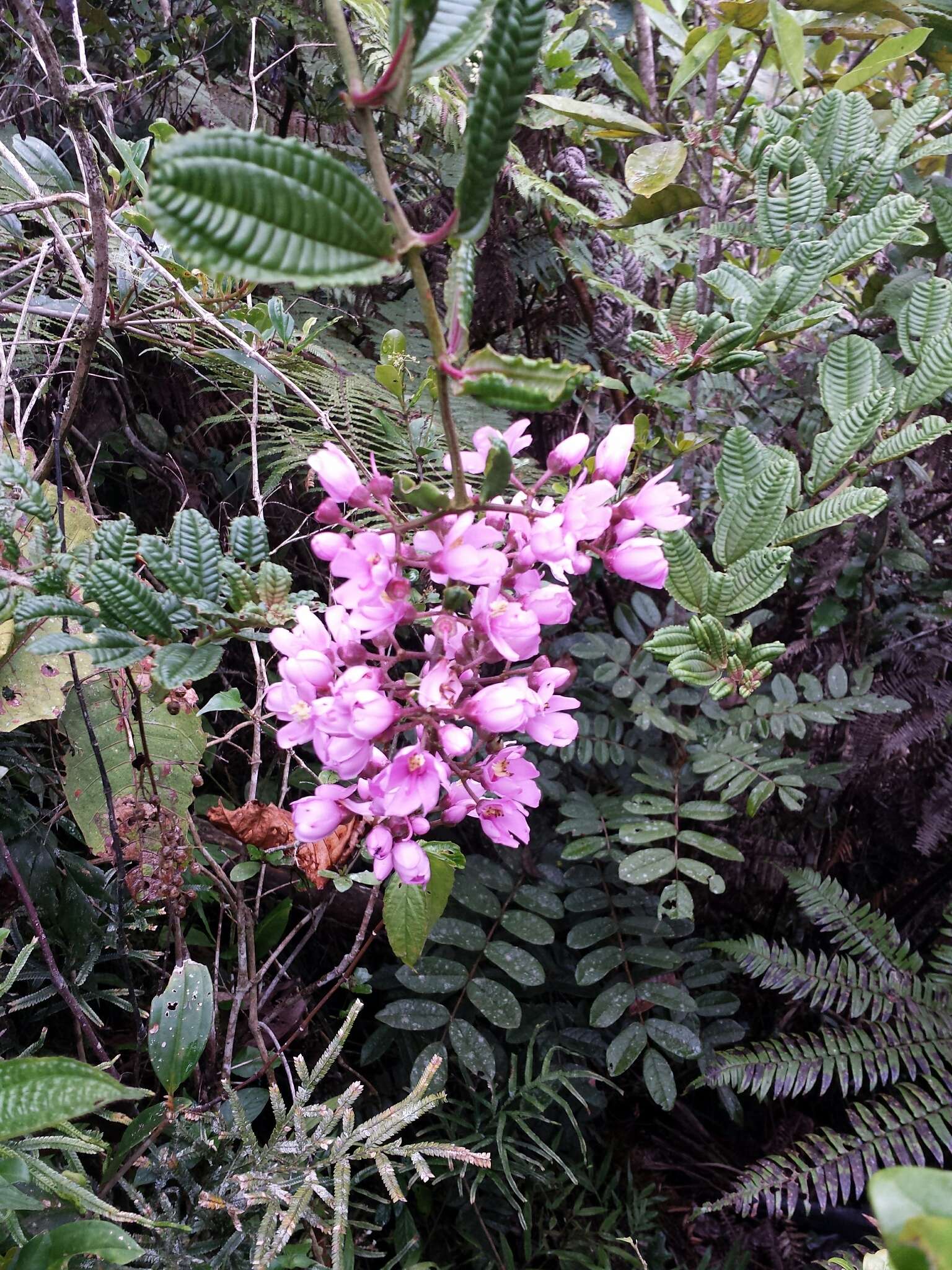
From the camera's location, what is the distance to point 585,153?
1724 mm

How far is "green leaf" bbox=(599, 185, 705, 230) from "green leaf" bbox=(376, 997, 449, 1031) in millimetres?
1141

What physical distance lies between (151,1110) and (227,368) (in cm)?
95

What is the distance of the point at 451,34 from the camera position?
1.27 ft

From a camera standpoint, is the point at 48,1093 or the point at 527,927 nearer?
the point at 48,1093

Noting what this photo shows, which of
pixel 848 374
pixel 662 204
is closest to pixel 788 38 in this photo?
pixel 662 204

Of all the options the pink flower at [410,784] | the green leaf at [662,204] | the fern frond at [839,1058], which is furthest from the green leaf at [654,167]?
the fern frond at [839,1058]

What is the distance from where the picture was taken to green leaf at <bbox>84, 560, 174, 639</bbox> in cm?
50

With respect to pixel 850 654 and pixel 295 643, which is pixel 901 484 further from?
pixel 295 643

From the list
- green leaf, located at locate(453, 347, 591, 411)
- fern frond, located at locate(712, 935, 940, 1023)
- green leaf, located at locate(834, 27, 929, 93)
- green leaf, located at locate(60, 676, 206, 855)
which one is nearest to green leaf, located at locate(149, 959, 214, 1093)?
→ green leaf, located at locate(60, 676, 206, 855)

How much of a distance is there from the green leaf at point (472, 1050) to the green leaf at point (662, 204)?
1.15 metres

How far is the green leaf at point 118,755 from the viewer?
942 millimetres

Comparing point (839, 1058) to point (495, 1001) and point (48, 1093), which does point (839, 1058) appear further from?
point (48, 1093)

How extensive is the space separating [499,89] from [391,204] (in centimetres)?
7

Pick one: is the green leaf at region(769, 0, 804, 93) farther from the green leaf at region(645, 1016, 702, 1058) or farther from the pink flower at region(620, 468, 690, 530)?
the green leaf at region(645, 1016, 702, 1058)
